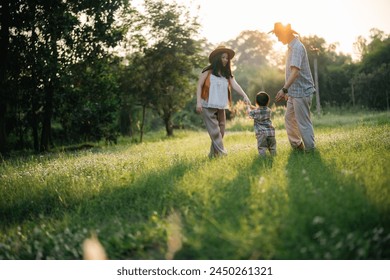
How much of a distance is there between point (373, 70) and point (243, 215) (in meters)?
31.4

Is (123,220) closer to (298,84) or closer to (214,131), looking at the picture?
(214,131)

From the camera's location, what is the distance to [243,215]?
11.3 feet

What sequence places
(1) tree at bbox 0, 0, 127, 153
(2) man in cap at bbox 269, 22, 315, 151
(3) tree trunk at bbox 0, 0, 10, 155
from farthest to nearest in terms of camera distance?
(3) tree trunk at bbox 0, 0, 10, 155
(1) tree at bbox 0, 0, 127, 153
(2) man in cap at bbox 269, 22, 315, 151

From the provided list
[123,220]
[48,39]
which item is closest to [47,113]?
[48,39]

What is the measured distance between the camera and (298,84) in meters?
6.75

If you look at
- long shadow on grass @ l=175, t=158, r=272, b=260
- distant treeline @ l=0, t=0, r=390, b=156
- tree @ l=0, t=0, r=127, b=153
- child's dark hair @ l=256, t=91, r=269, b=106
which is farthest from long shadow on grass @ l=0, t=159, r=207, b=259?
tree @ l=0, t=0, r=127, b=153

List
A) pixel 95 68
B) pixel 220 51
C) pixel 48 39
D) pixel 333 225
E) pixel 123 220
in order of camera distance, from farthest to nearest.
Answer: pixel 95 68 → pixel 48 39 → pixel 220 51 → pixel 123 220 → pixel 333 225

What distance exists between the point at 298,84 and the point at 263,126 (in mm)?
1066

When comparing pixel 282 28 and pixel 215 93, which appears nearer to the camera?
pixel 282 28

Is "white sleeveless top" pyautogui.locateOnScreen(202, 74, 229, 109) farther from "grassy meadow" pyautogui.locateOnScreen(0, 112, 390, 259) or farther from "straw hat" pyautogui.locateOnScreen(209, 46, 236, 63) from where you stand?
"grassy meadow" pyautogui.locateOnScreen(0, 112, 390, 259)

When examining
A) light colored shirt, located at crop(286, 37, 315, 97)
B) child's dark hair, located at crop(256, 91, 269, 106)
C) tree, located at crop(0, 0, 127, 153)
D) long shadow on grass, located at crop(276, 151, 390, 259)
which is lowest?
long shadow on grass, located at crop(276, 151, 390, 259)

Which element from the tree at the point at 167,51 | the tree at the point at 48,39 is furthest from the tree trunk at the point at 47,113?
the tree at the point at 167,51

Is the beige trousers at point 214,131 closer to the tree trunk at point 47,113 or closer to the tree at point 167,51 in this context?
the tree trunk at point 47,113

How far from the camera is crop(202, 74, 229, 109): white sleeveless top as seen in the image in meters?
7.23
